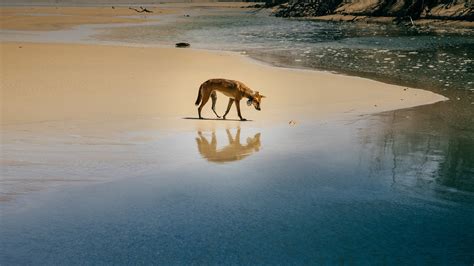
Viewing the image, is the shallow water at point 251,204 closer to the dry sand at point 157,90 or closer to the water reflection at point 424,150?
the water reflection at point 424,150

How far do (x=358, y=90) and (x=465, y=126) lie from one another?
4.05m

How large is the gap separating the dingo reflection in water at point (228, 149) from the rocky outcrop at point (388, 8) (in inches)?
1596

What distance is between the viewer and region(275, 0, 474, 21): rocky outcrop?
1826 inches

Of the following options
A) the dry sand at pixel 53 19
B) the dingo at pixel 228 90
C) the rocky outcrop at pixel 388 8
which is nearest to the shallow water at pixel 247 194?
the dingo at pixel 228 90

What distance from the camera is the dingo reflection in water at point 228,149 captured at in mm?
7751

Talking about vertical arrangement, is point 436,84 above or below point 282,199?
above

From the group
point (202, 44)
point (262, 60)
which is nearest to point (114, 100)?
point (262, 60)

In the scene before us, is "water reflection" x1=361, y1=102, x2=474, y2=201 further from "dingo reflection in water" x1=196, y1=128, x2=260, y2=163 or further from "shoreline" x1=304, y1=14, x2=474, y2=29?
"shoreline" x1=304, y1=14, x2=474, y2=29

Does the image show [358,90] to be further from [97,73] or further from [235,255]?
[235,255]

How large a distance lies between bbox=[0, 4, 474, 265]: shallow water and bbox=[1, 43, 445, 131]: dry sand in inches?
43.3

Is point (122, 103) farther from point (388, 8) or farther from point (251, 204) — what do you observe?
point (388, 8)

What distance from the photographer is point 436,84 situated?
1539cm

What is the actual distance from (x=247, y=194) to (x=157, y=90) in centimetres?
756

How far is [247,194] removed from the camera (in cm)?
621
